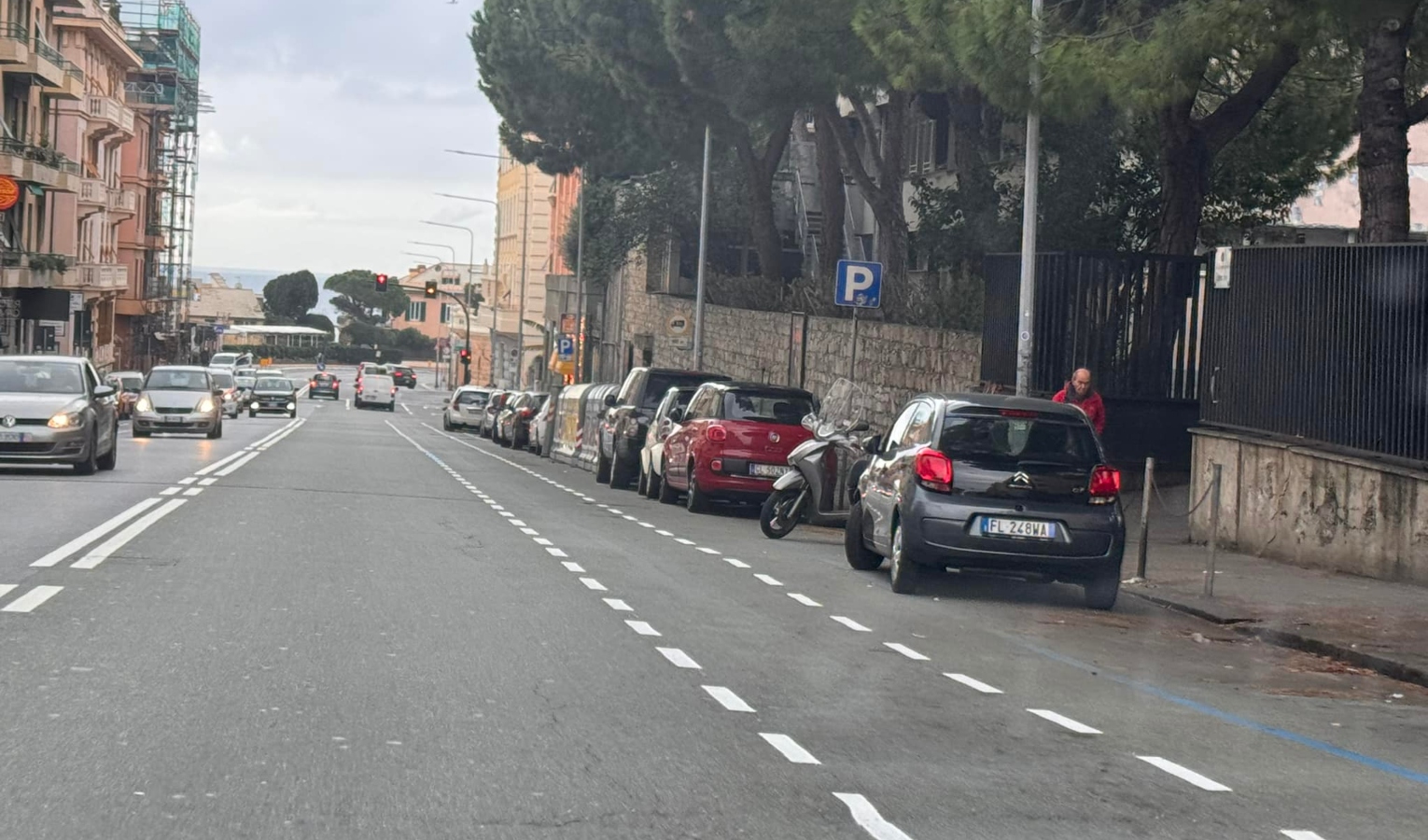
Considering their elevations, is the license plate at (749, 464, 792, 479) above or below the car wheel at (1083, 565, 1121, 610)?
above

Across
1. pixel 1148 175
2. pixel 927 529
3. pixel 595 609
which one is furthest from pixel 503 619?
pixel 1148 175

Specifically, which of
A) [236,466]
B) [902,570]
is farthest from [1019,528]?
[236,466]

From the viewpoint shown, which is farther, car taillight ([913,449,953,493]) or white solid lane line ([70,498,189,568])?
car taillight ([913,449,953,493])

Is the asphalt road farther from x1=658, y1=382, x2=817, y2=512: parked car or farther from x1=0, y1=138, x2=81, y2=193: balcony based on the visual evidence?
x1=0, y1=138, x2=81, y2=193: balcony

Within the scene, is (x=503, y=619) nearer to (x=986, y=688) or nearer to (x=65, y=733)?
(x=986, y=688)

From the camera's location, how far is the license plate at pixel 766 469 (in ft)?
76.8

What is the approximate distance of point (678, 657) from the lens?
1038 centimetres

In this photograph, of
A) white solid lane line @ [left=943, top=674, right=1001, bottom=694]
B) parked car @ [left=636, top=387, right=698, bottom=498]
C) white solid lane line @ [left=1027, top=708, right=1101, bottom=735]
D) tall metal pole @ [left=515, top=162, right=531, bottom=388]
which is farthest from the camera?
tall metal pole @ [left=515, top=162, right=531, bottom=388]

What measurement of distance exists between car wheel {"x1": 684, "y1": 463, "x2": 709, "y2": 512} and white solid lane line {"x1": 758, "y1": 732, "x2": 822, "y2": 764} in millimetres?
15614

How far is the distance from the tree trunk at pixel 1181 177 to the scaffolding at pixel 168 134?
241 feet

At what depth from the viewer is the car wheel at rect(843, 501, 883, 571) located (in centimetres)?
1653

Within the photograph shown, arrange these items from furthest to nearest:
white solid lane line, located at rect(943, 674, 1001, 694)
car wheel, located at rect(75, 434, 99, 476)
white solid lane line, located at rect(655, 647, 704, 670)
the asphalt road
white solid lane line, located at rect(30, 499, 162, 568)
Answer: car wheel, located at rect(75, 434, 99, 476) < white solid lane line, located at rect(30, 499, 162, 568) < white solid lane line, located at rect(655, 647, 704, 670) < white solid lane line, located at rect(943, 674, 1001, 694) < the asphalt road

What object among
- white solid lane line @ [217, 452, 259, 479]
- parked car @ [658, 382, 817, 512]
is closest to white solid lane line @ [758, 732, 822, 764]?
parked car @ [658, 382, 817, 512]

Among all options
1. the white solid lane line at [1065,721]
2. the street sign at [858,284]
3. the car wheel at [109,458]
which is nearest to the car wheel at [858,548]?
the white solid lane line at [1065,721]
